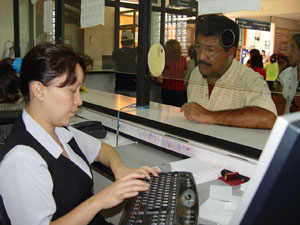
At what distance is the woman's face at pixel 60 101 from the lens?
913 mm

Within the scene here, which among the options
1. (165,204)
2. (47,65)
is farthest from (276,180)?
(47,65)

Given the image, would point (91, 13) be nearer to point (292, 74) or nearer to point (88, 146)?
point (88, 146)

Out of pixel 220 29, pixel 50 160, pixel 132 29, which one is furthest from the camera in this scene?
pixel 132 29

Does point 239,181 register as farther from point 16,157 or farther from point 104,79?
point 104,79

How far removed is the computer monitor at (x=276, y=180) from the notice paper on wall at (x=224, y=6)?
0.87 metres

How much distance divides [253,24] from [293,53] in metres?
0.21

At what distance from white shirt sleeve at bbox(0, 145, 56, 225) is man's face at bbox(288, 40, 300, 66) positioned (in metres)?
0.95

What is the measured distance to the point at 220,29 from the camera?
4.49 feet

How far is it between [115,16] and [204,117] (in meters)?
1.03

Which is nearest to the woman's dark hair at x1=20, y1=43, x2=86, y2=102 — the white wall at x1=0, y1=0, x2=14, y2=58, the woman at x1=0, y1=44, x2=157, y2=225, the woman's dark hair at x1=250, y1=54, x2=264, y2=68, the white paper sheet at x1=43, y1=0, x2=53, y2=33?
the woman at x1=0, y1=44, x2=157, y2=225

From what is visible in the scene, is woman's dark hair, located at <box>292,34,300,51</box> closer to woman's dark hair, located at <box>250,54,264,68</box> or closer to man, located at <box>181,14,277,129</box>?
woman's dark hair, located at <box>250,54,264,68</box>

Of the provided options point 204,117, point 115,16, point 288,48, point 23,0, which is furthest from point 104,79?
point 288,48

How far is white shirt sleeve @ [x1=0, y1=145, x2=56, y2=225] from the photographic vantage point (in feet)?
2.56

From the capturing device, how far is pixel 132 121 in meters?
1.55
